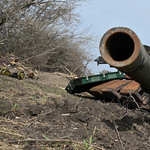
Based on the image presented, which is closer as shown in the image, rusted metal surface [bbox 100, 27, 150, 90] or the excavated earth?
rusted metal surface [bbox 100, 27, 150, 90]

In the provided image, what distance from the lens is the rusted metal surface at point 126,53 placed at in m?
2.67

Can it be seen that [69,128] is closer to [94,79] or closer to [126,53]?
[126,53]

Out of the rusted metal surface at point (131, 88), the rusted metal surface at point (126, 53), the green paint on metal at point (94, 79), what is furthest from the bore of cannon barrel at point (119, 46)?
the green paint on metal at point (94, 79)

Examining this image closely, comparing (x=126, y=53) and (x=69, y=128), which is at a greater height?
(x=126, y=53)

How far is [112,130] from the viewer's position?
3.73 meters

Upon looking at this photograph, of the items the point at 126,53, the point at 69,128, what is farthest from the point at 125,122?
the point at 126,53

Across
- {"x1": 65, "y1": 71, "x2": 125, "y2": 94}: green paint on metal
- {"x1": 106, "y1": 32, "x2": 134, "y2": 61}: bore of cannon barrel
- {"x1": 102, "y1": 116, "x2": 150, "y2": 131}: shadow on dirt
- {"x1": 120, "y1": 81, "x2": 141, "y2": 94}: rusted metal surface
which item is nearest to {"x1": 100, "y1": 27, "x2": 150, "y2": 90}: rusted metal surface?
{"x1": 106, "y1": 32, "x2": 134, "y2": 61}: bore of cannon barrel

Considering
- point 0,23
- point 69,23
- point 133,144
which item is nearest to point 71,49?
point 69,23

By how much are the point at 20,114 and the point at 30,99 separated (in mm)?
A: 1250

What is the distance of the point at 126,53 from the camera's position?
10.0 feet

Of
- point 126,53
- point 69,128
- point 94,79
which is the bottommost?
point 69,128

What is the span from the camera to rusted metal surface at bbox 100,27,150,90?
2.67 meters

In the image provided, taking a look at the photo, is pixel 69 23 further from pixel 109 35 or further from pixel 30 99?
pixel 109 35

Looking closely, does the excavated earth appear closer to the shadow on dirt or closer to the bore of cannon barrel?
the shadow on dirt
